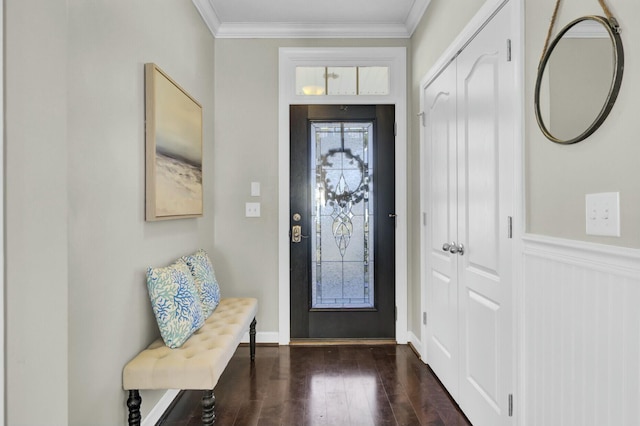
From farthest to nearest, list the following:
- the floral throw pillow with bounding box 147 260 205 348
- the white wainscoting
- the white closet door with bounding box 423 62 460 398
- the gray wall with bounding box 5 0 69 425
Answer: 1. the white closet door with bounding box 423 62 460 398
2. the floral throw pillow with bounding box 147 260 205 348
3. the white wainscoting
4. the gray wall with bounding box 5 0 69 425

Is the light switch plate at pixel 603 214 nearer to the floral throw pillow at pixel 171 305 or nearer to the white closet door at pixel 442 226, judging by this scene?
the white closet door at pixel 442 226

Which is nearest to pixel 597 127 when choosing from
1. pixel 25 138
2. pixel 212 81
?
pixel 25 138

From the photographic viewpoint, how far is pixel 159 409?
6.79ft

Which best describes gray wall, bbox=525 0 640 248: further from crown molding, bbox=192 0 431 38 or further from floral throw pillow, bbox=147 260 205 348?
crown molding, bbox=192 0 431 38

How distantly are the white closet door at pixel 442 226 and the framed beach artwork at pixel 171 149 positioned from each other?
1656mm

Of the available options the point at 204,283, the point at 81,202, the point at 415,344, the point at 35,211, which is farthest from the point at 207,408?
the point at 415,344

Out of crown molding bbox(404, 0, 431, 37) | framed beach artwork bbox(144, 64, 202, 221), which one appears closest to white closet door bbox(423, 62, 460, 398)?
crown molding bbox(404, 0, 431, 37)

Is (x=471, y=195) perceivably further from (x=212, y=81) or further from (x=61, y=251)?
(x=212, y=81)

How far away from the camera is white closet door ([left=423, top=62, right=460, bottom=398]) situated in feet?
7.52

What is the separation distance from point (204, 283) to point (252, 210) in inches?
36.7

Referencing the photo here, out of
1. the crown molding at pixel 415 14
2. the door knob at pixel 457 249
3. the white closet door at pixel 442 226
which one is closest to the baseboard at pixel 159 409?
the white closet door at pixel 442 226

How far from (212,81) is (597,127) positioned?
9.31 feet

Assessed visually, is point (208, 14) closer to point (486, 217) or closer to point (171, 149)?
point (171, 149)

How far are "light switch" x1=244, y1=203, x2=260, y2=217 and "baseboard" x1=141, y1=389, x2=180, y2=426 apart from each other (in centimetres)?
147
